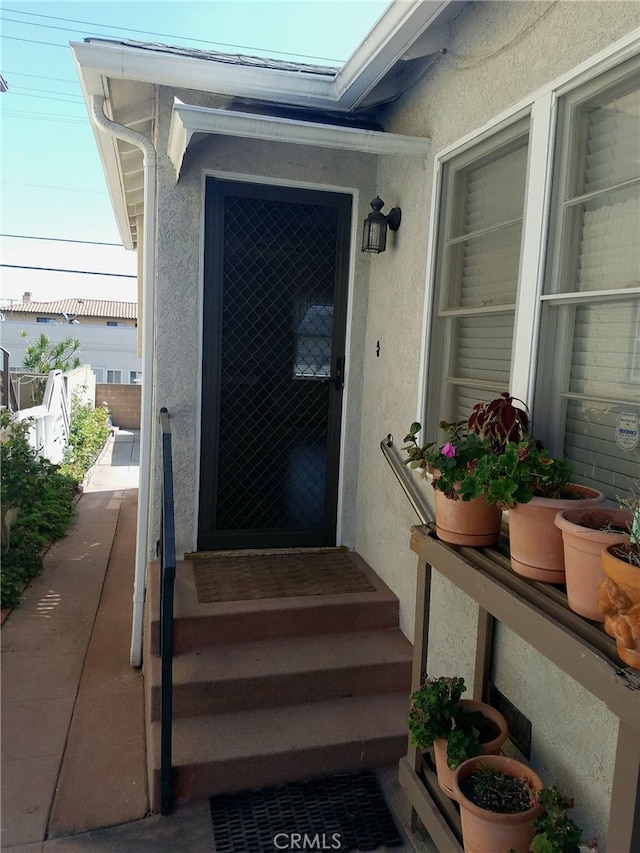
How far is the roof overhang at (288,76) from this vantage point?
93.8 inches

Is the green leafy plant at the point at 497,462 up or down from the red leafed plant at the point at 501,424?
down

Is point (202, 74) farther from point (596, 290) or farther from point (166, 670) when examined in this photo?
point (166, 670)

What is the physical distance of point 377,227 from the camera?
316 centimetres

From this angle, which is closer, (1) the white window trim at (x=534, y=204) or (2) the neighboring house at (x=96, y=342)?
(1) the white window trim at (x=534, y=204)

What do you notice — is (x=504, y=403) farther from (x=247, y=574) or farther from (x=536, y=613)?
(x=247, y=574)

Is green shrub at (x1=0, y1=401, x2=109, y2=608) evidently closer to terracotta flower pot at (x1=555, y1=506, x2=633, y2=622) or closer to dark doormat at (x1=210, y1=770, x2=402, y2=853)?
dark doormat at (x1=210, y1=770, x2=402, y2=853)

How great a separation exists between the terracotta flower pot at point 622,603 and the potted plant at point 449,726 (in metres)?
0.90

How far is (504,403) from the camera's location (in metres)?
1.89

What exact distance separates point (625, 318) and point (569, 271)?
1.00 feet

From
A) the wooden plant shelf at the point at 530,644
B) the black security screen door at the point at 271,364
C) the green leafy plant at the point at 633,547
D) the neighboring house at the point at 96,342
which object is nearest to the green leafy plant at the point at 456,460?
the wooden plant shelf at the point at 530,644

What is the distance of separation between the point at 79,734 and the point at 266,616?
100 centimetres

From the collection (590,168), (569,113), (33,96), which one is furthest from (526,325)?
(33,96)

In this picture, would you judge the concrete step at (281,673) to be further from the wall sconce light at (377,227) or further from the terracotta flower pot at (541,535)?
the wall sconce light at (377,227)

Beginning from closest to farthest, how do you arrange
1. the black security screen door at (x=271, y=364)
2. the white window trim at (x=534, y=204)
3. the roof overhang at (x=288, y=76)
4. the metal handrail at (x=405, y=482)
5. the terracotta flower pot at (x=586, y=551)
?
the terracotta flower pot at (x=586, y=551) → the white window trim at (x=534, y=204) → the roof overhang at (x=288, y=76) → the metal handrail at (x=405, y=482) → the black security screen door at (x=271, y=364)
